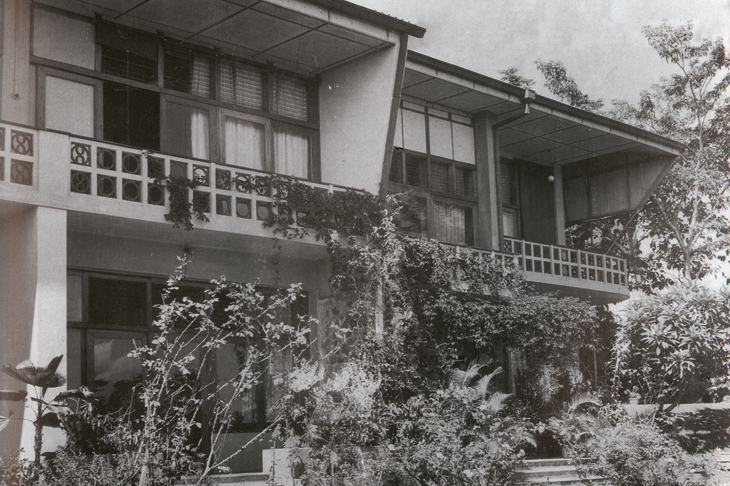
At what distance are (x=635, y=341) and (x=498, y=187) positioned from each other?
4.82m

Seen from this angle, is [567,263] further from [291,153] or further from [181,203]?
[181,203]

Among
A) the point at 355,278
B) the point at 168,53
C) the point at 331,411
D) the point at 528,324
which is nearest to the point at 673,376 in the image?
the point at 528,324

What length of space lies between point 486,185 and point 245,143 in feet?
22.5

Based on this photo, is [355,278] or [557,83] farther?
[557,83]

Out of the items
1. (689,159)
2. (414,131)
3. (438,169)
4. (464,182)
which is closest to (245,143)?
(414,131)

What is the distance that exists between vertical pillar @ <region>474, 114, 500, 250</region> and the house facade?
1.9 inches

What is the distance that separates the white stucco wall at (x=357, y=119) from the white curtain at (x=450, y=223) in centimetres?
381

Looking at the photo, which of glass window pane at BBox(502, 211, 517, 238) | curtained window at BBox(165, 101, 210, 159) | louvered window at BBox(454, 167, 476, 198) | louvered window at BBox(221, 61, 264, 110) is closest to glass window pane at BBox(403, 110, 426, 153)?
louvered window at BBox(454, 167, 476, 198)

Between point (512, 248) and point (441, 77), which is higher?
point (441, 77)

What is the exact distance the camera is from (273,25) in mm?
14836

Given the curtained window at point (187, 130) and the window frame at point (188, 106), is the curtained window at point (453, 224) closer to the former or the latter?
the window frame at point (188, 106)

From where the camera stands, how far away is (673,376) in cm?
1867

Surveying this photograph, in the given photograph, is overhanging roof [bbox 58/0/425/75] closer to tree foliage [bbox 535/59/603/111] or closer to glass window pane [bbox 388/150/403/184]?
glass window pane [bbox 388/150/403/184]

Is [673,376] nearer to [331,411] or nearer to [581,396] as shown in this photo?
[581,396]
